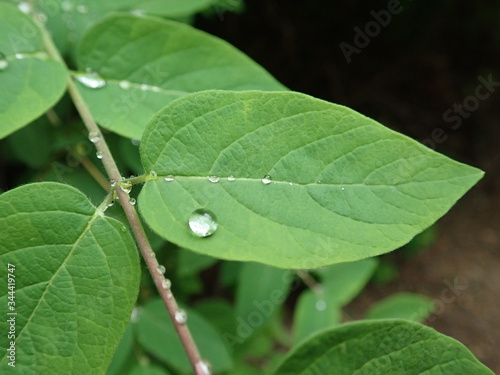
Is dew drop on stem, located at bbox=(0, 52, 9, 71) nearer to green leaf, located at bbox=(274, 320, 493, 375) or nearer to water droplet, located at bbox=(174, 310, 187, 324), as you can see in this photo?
water droplet, located at bbox=(174, 310, 187, 324)

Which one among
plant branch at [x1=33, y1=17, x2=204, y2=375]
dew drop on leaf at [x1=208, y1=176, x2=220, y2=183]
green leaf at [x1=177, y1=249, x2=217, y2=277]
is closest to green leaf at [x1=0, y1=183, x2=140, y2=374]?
plant branch at [x1=33, y1=17, x2=204, y2=375]

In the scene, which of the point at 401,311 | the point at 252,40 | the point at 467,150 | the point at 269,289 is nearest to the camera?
the point at 269,289

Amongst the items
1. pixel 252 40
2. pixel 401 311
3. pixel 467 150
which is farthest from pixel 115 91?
pixel 467 150

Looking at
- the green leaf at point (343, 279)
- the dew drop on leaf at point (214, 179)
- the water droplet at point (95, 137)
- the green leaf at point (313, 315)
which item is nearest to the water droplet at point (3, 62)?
the water droplet at point (95, 137)

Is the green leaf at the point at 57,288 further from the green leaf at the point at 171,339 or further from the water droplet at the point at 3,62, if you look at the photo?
the green leaf at the point at 171,339

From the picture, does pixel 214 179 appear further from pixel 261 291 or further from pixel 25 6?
pixel 261 291

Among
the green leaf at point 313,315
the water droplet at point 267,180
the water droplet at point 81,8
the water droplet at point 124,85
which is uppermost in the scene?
the water droplet at point 267,180

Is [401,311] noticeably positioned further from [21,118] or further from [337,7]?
[337,7]

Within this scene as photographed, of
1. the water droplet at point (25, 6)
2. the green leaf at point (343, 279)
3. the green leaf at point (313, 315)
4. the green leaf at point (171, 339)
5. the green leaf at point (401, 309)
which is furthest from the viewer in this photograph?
the green leaf at point (401, 309)
